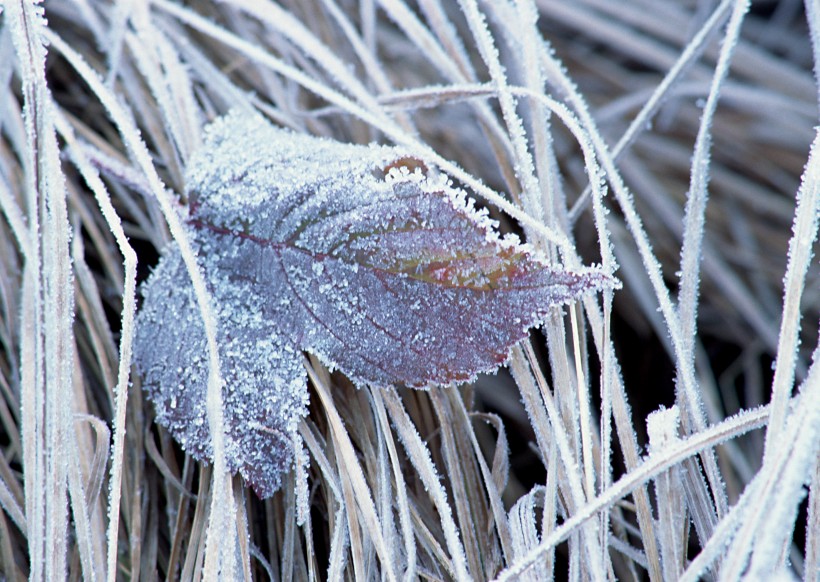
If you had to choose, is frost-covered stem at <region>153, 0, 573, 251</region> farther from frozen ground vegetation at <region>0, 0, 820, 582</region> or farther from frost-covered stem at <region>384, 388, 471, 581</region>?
frost-covered stem at <region>384, 388, 471, 581</region>

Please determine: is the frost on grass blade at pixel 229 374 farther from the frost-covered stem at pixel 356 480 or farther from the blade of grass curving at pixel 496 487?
the blade of grass curving at pixel 496 487

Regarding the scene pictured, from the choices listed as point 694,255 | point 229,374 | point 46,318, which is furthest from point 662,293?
point 46,318

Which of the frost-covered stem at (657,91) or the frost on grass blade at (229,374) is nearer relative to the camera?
the frost on grass blade at (229,374)

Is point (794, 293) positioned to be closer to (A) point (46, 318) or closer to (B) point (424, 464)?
(B) point (424, 464)

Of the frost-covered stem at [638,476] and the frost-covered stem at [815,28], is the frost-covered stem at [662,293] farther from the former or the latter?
the frost-covered stem at [815,28]

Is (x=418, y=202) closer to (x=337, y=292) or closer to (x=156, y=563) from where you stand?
(x=337, y=292)

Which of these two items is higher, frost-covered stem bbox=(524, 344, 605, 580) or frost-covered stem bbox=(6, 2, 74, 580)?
frost-covered stem bbox=(6, 2, 74, 580)

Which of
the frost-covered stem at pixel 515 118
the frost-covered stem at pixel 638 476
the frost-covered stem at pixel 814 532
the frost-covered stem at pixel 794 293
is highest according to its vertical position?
the frost-covered stem at pixel 515 118

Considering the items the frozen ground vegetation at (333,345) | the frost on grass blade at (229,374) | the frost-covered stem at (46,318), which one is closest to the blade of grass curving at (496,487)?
the frozen ground vegetation at (333,345)

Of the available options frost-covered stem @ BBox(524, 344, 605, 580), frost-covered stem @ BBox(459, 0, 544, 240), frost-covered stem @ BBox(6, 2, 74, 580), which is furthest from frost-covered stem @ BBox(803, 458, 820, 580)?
frost-covered stem @ BBox(6, 2, 74, 580)

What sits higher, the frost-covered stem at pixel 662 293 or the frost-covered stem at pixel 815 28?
the frost-covered stem at pixel 815 28
